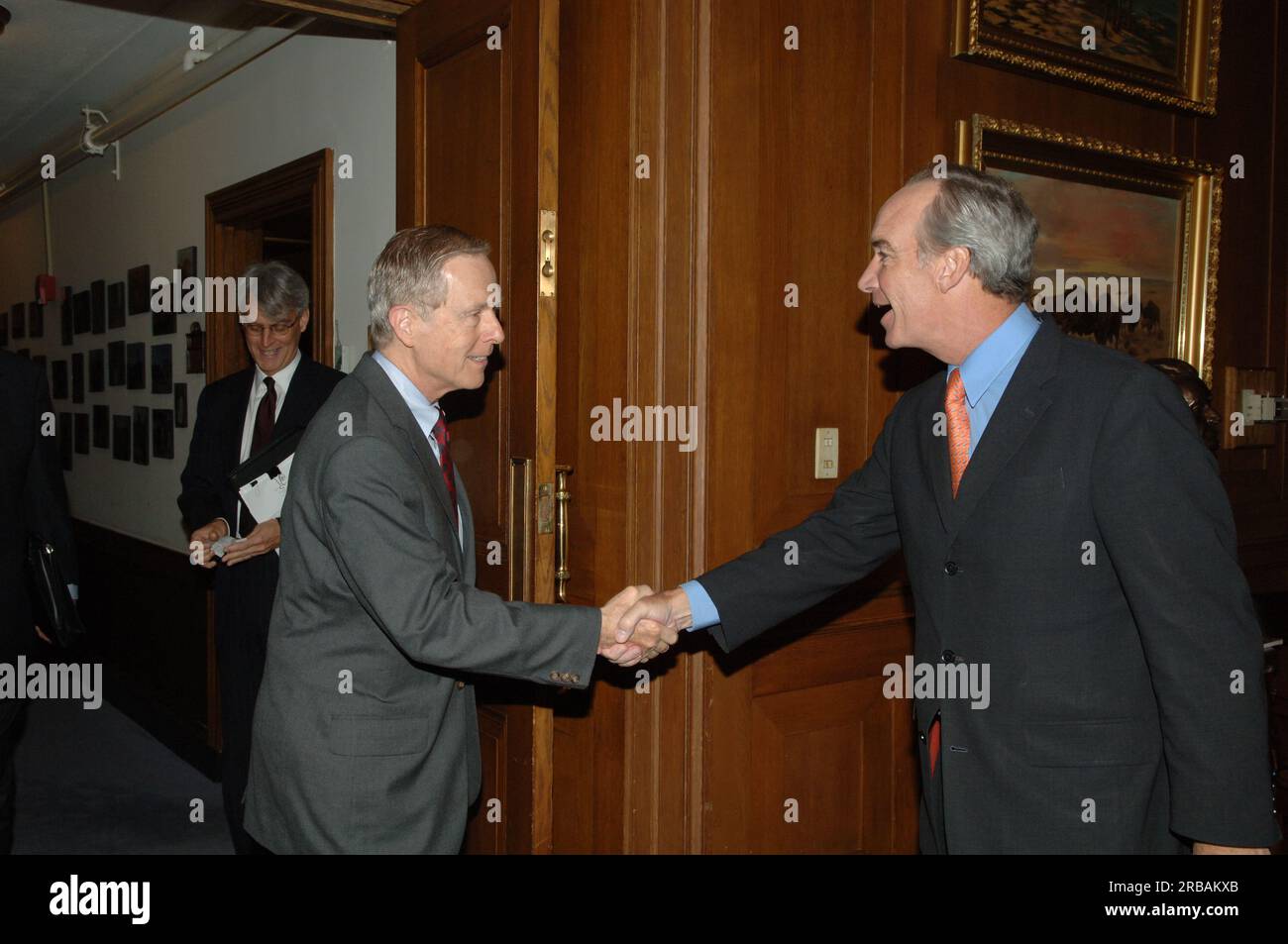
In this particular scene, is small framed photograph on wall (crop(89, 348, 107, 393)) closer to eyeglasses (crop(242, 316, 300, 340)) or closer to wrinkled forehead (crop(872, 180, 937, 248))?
eyeglasses (crop(242, 316, 300, 340))

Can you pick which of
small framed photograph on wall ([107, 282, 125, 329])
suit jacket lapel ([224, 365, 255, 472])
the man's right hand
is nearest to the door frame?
suit jacket lapel ([224, 365, 255, 472])

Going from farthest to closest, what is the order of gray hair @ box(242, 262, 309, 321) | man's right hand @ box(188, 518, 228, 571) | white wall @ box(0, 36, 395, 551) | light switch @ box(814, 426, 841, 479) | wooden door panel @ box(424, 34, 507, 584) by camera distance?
white wall @ box(0, 36, 395, 551) → gray hair @ box(242, 262, 309, 321) → man's right hand @ box(188, 518, 228, 571) → light switch @ box(814, 426, 841, 479) → wooden door panel @ box(424, 34, 507, 584)

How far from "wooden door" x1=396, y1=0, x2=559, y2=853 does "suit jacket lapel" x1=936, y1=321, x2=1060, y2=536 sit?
3.45 ft

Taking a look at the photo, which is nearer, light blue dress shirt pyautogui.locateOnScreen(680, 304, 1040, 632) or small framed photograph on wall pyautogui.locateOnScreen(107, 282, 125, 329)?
light blue dress shirt pyautogui.locateOnScreen(680, 304, 1040, 632)

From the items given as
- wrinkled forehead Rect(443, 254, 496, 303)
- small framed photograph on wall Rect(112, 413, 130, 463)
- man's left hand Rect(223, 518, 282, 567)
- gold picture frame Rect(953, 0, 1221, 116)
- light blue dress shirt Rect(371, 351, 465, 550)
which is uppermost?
gold picture frame Rect(953, 0, 1221, 116)

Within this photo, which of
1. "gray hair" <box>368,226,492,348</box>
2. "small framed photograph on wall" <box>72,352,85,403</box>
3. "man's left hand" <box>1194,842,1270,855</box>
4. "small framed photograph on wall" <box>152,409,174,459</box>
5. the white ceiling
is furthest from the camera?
"small framed photograph on wall" <box>72,352,85,403</box>

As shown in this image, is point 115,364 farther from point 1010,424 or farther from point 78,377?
point 1010,424

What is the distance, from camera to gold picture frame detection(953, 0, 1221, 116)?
3281 mm

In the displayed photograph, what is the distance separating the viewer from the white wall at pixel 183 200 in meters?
4.21

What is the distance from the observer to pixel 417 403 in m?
2.23

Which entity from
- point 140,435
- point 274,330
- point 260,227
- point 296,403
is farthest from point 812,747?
point 140,435

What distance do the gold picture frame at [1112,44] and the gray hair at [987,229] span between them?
4.71 feet

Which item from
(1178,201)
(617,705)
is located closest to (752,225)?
(617,705)

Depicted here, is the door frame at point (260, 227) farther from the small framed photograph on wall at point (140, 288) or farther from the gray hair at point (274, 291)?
the small framed photograph on wall at point (140, 288)
